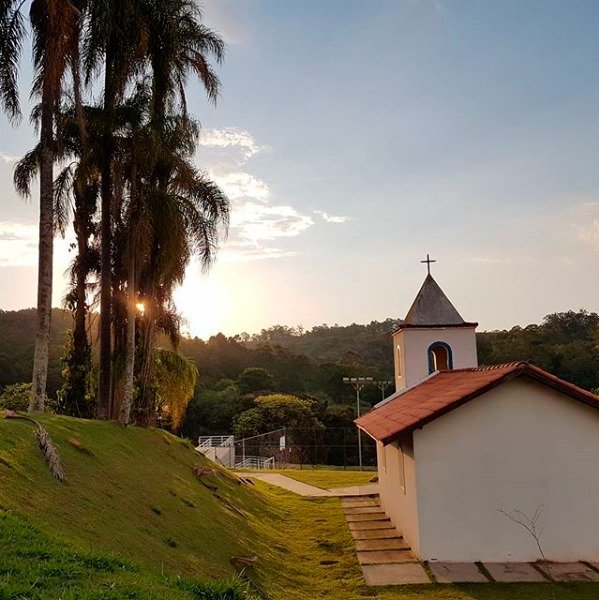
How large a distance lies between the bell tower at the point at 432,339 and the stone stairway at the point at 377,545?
13.9ft

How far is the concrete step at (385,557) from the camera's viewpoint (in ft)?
37.2

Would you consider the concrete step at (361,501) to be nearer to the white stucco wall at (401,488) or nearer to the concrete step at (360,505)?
the concrete step at (360,505)

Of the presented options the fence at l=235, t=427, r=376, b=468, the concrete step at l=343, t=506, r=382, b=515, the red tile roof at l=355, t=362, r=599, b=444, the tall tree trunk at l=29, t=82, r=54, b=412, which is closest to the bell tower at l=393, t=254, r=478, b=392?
the red tile roof at l=355, t=362, r=599, b=444

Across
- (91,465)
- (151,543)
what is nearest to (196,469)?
(91,465)

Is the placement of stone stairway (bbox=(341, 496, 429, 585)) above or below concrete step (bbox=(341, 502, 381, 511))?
above

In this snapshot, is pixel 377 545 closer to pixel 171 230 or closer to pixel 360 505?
pixel 360 505

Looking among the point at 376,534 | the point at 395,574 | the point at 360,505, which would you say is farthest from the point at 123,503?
the point at 360,505

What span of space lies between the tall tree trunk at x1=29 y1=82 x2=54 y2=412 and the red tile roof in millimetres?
7993

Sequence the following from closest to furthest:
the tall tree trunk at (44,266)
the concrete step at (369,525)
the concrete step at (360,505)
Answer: the tall tree trunk at (44,266), the concrete step at (369,525), the concrete step at (360,505)

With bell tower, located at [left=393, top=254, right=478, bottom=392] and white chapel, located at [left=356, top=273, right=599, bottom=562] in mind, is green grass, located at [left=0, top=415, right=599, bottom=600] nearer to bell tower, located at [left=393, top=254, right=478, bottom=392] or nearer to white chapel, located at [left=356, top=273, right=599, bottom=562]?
white chapel, located at [left=356, top=273, right=599, bottom=562]

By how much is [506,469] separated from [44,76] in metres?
13.7

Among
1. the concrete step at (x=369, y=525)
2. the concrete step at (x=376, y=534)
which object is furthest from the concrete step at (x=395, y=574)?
the concrete step at (x=369, y=525)

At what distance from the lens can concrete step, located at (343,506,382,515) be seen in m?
17.1

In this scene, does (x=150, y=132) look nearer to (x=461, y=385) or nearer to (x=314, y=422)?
(x=461, y=385)
